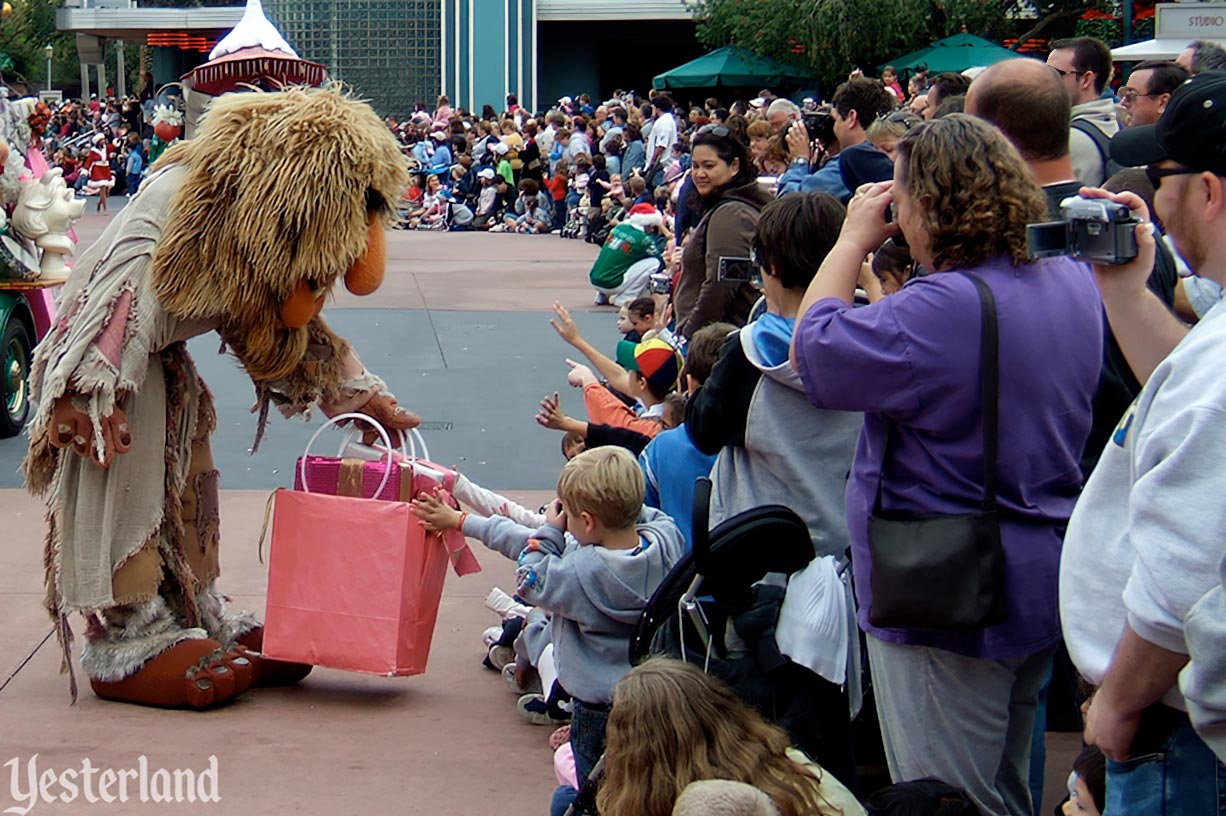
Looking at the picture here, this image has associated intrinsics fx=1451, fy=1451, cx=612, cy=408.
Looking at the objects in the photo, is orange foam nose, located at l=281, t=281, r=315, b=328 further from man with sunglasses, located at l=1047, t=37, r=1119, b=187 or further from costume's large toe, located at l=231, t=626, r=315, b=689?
man with sunglasses, located at l=1047, t=37, r=1119, b=187

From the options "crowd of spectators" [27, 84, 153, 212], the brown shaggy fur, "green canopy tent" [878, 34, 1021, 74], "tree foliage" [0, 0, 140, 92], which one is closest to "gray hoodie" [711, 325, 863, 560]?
the brown shaggy fur

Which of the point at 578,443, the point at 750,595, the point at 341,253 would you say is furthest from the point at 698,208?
the point at 750,595

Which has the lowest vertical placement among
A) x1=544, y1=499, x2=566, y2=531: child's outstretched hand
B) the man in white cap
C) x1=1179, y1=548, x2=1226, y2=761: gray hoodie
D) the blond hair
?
the man in white cap

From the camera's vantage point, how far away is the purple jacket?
9.52 ft

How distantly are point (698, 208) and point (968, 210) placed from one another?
396 cm

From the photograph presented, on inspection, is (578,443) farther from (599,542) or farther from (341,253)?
(599,542)

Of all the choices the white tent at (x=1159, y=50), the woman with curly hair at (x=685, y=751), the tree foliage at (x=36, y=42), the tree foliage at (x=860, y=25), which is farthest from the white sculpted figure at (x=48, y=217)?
the tree foliage at (x=36, y=42)

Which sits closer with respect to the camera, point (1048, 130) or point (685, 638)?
point (685, 638)

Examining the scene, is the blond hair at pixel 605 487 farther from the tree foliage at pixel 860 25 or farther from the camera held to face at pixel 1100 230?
the tree foliage at pixel 860 25

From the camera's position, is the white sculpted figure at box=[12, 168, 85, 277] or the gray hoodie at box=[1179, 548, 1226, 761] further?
the white sculpted figure at box=[12, 168, 85, 277]

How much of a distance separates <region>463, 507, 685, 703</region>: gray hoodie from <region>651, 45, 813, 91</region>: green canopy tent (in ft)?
81.4

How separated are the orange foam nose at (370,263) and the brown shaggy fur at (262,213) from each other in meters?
0.05

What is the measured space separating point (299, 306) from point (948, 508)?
238cm

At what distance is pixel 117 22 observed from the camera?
1478 inches
